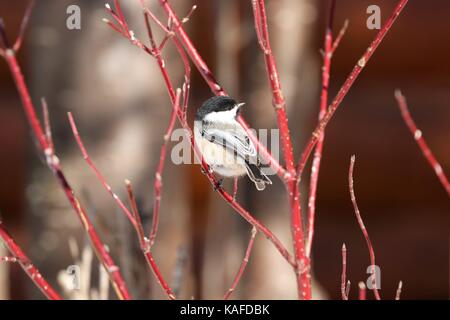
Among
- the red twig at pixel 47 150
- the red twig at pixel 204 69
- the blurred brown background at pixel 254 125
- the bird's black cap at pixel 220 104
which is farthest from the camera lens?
the blurred brown background at pixel 254 125

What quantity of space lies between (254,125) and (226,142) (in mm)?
636

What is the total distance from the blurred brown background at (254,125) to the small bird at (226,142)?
440mm

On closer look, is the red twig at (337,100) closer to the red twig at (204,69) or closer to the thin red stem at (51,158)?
the red twig at (204,69)

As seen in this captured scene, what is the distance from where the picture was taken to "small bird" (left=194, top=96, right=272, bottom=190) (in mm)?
908

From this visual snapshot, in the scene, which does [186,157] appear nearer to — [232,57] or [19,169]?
[232,57]

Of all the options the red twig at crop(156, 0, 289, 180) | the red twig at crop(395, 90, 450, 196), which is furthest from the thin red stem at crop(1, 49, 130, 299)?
the red twig at crop(395, 90, 450, 196)

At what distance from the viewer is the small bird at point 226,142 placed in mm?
908

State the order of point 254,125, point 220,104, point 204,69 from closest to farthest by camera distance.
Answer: point 204,69 < point 220,104 < point 254,125

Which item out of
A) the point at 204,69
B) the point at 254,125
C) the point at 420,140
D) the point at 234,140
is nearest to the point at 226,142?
the point at 234,140

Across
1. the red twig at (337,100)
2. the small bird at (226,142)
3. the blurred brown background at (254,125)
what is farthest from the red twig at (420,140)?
the blurred brown background at (254,125)

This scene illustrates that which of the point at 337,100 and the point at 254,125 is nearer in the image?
the point at 337,100

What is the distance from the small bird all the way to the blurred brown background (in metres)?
0.44

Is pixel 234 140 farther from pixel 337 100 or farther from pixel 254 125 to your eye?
pixel 254 125

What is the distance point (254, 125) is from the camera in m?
1.60
